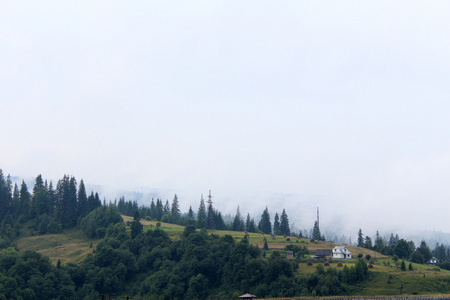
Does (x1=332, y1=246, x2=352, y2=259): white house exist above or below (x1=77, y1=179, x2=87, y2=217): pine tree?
below

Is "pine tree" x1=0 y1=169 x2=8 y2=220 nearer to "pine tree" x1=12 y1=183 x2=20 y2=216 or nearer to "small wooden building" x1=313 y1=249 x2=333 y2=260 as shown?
"pine tree" x1=12 y1=183 x2=20 y2=216

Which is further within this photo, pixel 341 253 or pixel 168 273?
pixel 341 253

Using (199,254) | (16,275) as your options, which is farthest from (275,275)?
(16,275)

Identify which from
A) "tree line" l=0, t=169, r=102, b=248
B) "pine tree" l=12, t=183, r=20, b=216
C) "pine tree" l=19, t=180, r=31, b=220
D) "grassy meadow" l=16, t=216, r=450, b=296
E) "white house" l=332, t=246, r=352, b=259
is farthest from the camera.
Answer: "pine tree" l=12, t=183, r=20, b=216

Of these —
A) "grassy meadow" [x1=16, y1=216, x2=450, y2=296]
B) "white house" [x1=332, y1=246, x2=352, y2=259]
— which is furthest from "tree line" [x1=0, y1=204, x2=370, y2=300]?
"white house" [x1=332, y1=246, x2=352, y2=259]

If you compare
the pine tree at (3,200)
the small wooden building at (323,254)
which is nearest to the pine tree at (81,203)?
the pine tree at (3,200)

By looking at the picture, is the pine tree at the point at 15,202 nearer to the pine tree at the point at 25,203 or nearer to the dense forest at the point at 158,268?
the pine tree at the point at 25,203

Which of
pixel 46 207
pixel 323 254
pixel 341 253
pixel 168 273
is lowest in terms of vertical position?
pixel 168 273

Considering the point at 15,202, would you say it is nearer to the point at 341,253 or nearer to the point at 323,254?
the point at 323,254

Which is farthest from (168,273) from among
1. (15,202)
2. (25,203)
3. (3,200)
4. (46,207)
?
(3,200)

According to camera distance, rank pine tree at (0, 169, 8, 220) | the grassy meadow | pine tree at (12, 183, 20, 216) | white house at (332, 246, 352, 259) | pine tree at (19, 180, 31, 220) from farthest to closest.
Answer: pine tree at (0, 169, 8, 220)
pine tree at (12, 183, 20, 216)
pine tree at (19, 180, 31, 220)
white house at (332, 246, 352, 259)
the grassy meadow

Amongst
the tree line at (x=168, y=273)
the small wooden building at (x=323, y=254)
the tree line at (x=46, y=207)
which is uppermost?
the tree line at (x=46, y=207)

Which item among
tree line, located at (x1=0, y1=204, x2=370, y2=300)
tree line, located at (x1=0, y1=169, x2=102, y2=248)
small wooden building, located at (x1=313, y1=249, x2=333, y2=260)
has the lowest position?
tree line, located at (x1=0, y1=204, x2=370, y2=300)

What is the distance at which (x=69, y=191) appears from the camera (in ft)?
515
